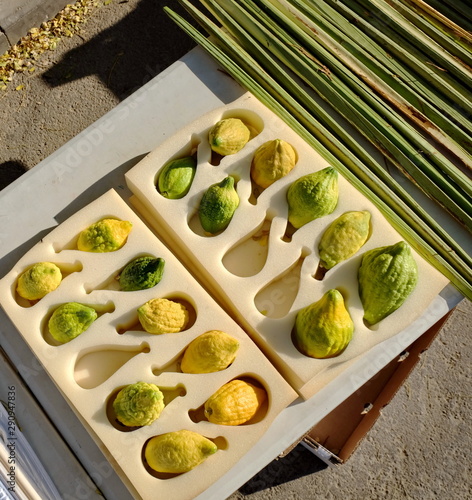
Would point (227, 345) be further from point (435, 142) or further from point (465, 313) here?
point (465, 313)

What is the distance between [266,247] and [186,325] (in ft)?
1.12

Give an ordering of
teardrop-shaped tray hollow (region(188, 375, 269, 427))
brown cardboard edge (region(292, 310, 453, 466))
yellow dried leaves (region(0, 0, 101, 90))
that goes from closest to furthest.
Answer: teardrop-shaped tray hollow (region(188, 375, 269, 427)), brown cardboard edge (region(292, 310, 453, 466)), yellow dried leaves (region(0, 0, 101, 90))

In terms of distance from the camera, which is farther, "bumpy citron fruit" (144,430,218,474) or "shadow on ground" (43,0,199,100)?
"shadow on ground" (43,0,199,100)

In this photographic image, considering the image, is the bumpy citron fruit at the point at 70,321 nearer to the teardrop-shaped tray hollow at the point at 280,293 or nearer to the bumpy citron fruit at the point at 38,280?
the bumpy citron fruit at the point at 38,280

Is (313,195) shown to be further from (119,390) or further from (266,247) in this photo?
(119,390)

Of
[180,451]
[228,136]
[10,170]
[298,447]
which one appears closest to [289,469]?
[298,447]

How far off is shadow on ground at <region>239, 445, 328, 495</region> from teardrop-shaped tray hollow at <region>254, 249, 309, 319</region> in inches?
47.7

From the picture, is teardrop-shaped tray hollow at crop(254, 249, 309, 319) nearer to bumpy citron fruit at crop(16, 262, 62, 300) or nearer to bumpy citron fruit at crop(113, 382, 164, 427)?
bumpy citron fruit at crop(113, 382, 164, 427)

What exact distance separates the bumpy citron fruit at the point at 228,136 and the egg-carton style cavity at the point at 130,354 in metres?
0.33

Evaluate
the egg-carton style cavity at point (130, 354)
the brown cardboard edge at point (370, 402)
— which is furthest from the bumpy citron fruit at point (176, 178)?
the brown cardboard edge at point (370, 402)

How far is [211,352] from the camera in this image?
140 cm

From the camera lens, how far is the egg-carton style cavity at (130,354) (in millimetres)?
1392

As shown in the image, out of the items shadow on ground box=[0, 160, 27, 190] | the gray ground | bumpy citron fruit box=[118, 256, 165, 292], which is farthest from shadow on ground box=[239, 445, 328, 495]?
shadow on ground box=[0, 160, 27, 190]

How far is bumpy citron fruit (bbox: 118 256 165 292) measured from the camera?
148 cm
